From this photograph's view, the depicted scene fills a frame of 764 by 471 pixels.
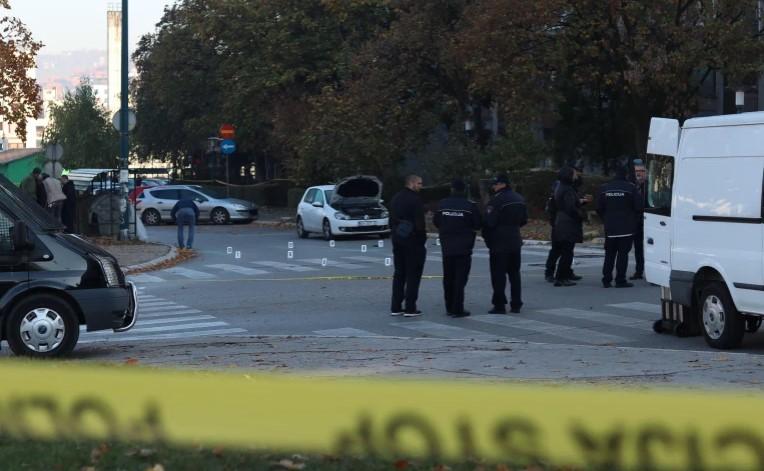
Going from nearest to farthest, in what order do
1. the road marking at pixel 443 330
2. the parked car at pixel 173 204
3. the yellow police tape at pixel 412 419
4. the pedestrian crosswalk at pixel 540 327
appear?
the yellow police tape at pixel 412 419 → the pedestrian crosswalk at pixel 540 327 → the road marking at pixel 443 330 → the parked car at pixel 173 204

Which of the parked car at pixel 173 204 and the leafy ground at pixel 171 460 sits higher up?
the parked car at pixel 173 204

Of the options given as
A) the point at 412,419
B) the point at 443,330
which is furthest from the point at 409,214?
the point at 412,419

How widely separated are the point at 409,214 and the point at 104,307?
16.1 ft

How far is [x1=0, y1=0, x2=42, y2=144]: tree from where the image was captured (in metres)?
36.3

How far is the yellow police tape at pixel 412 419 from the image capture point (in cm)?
700

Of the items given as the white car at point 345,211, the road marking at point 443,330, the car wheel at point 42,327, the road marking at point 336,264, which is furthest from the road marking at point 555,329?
the white car at point 345,211

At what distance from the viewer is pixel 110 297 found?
12930 millimetres

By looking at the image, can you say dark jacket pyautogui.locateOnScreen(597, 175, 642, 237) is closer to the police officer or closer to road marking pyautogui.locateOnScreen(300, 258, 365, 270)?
the police officer

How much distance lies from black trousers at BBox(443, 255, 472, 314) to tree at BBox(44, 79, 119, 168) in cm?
8144

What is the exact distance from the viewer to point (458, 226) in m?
16.4

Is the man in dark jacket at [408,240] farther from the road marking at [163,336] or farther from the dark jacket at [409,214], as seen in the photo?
the road marking at [163,336]

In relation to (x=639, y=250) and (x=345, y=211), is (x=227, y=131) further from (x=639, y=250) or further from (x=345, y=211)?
(x=639, y=250)

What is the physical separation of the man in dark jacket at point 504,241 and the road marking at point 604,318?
0.59 m

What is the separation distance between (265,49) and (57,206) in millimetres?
21680
